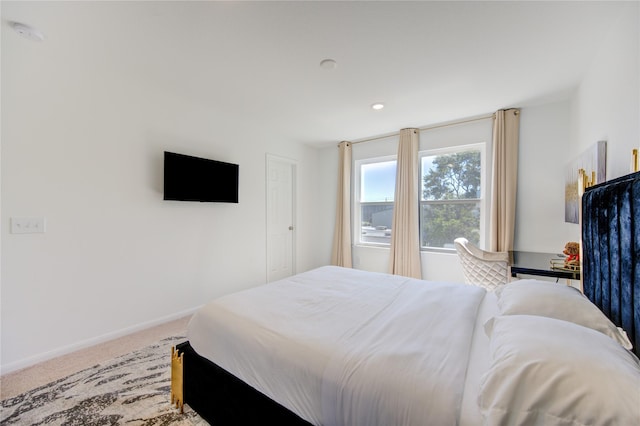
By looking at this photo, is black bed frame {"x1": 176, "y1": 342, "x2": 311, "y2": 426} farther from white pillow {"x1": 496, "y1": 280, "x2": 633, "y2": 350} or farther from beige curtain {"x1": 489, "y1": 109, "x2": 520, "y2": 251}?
beige curtain {"x1": 489, "y1": 109, "x2": 520, "y2": 251}

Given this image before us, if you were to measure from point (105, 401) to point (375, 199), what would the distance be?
13.2 ft

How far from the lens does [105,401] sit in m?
1.68

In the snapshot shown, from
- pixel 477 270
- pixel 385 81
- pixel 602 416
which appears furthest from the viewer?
pixel 477 270

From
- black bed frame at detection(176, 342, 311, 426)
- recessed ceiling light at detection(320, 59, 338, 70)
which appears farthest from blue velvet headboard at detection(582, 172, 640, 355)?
recessed ceiling light at detection(320, 59, 338, 70)

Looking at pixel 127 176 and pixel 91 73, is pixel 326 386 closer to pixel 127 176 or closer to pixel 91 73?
pixel 127 176

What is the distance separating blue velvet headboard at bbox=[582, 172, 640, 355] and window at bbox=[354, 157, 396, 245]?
2.89 m

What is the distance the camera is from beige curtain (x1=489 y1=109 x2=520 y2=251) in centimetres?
319

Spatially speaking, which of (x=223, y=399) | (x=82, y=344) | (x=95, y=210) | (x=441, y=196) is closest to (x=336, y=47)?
(x=223, y=399)

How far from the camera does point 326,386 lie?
1028 millimetres

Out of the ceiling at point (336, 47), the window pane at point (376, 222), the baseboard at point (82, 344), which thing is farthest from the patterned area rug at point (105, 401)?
the window pane at point (376, 222)

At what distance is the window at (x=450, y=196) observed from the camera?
362 centimetres

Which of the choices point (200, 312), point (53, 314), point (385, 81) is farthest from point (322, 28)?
point (53, 314)

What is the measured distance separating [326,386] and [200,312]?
102 centimetres

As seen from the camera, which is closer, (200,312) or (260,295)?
(200,312)
